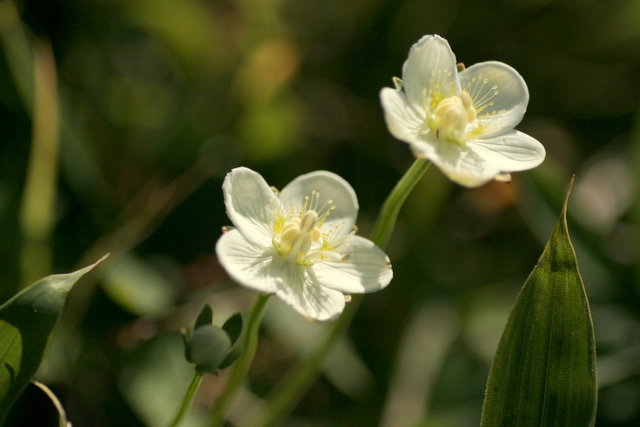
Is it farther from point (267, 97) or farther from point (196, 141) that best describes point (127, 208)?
point (267, 97)

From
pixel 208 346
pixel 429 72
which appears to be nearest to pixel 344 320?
pixel 208 346

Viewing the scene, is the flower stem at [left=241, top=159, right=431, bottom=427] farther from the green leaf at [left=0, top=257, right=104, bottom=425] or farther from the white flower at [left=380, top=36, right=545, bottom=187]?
the green leaf at [left=0, top=257, right=104, bottom=425]

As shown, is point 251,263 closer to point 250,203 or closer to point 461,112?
point 250,203

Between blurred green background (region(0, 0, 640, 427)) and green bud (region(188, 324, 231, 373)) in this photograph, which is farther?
blurred green background (region(0, 0, 640, 427))

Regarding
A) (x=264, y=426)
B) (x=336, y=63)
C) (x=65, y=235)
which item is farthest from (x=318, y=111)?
(x=264, y=426)

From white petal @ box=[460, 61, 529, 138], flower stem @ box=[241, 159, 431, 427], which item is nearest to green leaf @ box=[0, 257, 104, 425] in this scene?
flower stem @ box=[241, 159, 431, 427]
